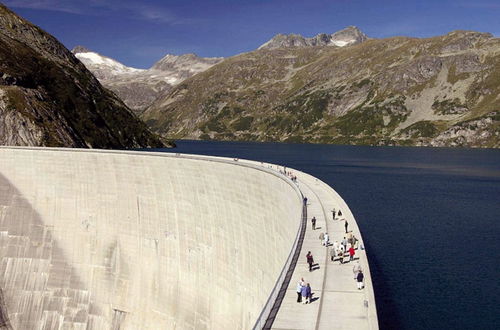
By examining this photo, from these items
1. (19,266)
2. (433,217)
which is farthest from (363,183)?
(19,266)

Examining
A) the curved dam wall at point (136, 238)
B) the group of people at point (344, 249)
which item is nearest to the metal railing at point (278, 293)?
the group of people at point (344, 249)

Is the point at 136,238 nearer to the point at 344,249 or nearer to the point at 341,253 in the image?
the point at 344,249

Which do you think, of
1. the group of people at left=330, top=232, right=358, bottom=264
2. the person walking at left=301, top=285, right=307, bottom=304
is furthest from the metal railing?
the group of people at left=330, top=232, right=358, bottom=264

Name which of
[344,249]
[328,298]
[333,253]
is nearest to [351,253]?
[333,253]

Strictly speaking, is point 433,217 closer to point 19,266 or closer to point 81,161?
point 81,161

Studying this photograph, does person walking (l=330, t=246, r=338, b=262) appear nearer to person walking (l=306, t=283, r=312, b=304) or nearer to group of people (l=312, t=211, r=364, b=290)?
group of people (l=312, t=211, r=364, b=290)
